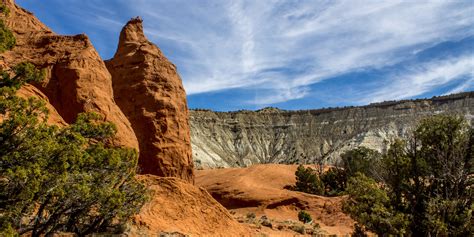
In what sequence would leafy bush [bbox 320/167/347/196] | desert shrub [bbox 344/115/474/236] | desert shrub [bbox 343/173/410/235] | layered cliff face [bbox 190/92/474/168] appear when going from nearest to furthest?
desert shrub [bbox 344/115/474/236] → desert shrub [bbox 343/173/410/235] → leafy bush [bbox 320/167/347/196] → layered cliff face [bbox 190/92/474/168]

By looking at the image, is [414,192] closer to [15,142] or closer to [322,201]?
[15,142]

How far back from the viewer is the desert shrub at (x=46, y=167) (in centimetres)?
799

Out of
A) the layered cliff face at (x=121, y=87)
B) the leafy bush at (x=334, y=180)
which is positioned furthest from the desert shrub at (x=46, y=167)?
the leafy bush at (x=334, y=180)

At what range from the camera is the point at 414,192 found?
41.5 feet

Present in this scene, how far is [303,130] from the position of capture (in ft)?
358

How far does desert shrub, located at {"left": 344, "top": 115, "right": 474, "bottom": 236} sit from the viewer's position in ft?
37.3

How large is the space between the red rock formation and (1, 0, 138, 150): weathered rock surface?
3625 mm

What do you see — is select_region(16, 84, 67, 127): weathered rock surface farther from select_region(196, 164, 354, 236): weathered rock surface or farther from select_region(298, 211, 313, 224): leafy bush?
select_region(298, 211, 313, 224): leafy bush

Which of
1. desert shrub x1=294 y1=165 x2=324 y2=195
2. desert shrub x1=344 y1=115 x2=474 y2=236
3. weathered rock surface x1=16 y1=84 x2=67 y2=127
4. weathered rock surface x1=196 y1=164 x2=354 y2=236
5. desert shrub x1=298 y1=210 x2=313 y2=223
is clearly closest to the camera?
desert shrub x1=344 y1=115 x2=474 y2=236

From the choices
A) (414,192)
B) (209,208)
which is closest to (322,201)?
(209,208)

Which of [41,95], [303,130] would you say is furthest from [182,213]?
[303,130]

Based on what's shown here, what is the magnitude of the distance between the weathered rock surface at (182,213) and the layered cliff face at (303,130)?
2815 inches

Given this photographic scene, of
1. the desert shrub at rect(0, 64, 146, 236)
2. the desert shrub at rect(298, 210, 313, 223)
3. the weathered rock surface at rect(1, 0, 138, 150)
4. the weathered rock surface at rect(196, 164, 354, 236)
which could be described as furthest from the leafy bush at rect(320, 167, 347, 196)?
the desert shrub at rect(0, 64, 146, 236)

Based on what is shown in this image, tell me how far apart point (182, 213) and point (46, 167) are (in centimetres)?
880
